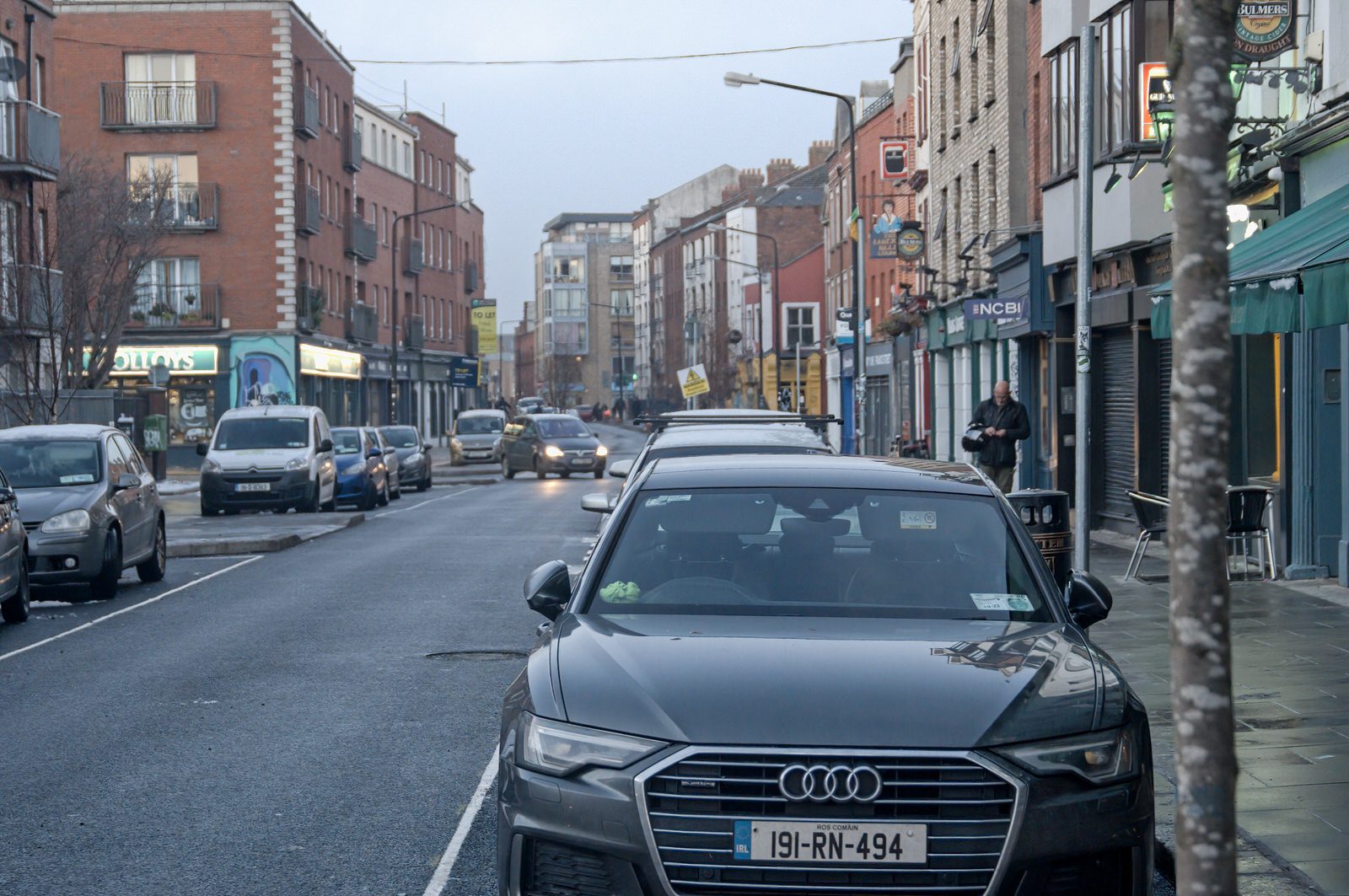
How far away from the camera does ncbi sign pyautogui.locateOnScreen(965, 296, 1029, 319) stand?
2680cm

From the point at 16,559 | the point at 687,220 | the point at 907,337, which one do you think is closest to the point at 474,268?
the point at 687,220

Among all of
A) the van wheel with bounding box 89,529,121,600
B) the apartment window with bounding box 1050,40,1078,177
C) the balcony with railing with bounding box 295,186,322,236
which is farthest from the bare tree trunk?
the balcony with railing with bounding box 295,186,322,236

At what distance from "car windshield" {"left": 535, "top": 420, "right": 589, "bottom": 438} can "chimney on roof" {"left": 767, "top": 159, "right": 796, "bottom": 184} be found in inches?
2428

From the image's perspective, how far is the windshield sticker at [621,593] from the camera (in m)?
5.93

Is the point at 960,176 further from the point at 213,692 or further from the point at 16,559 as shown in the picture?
the point at 213,692

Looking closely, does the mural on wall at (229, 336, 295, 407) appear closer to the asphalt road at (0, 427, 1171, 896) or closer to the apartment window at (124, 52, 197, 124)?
the apartment window at (124, 52, 197, 124)

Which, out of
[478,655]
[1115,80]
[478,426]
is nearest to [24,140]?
[1115,80]

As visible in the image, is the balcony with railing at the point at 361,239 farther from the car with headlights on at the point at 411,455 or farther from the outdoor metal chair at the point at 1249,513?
the outdoor metal chair at the point at 1249,513

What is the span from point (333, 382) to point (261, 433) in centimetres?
3352

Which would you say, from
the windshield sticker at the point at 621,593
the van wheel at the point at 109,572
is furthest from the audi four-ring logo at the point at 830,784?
the van wheel at the point at 109,572

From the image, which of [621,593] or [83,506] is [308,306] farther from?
[621,593]

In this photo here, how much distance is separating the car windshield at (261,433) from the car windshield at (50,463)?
1312 centimetres

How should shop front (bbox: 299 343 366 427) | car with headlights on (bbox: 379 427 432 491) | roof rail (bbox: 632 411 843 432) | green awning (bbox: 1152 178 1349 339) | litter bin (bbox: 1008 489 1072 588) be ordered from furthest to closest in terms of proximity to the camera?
Answer: shop front (bbox: 299 343 366 427), car with headlights on (bbox: 379 427 432 491), roof rail (bbox: 632 411 843 432), litter bin (bbox: 1008 489 1072 588), green awning (bbox: 1152 178 1349 339)

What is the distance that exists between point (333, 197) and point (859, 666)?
62.0 metres
